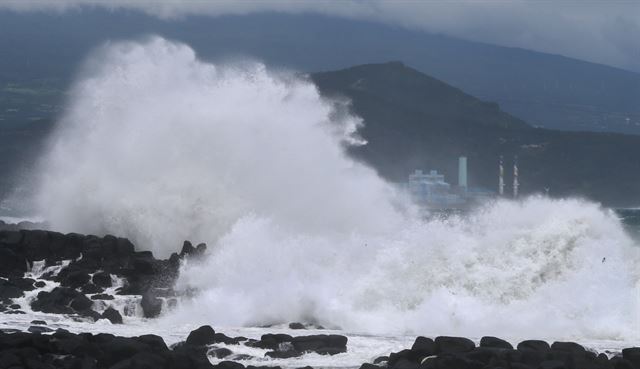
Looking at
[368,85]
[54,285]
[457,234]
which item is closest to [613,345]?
[457,234]

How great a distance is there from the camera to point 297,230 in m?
33.4

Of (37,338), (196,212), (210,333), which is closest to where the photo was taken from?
(37,338)

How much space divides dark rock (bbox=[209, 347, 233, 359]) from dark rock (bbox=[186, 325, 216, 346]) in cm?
45

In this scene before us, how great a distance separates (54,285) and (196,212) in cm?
788

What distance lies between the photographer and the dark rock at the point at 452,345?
19.5 metres

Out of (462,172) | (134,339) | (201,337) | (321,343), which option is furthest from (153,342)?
(462,172)

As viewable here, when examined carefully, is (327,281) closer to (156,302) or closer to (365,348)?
(156,302)

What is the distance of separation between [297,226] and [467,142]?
105 metres

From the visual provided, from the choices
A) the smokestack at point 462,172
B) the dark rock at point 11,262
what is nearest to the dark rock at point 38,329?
the dark rock at point 11,262

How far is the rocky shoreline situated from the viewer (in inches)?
738

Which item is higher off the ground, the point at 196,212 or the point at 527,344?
the point at 196,212

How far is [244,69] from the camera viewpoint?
40875mm

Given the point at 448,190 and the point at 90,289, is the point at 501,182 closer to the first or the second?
the point at 448,190

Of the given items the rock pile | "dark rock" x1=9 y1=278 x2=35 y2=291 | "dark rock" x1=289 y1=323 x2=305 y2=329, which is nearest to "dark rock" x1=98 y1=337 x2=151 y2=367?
the rock pile
